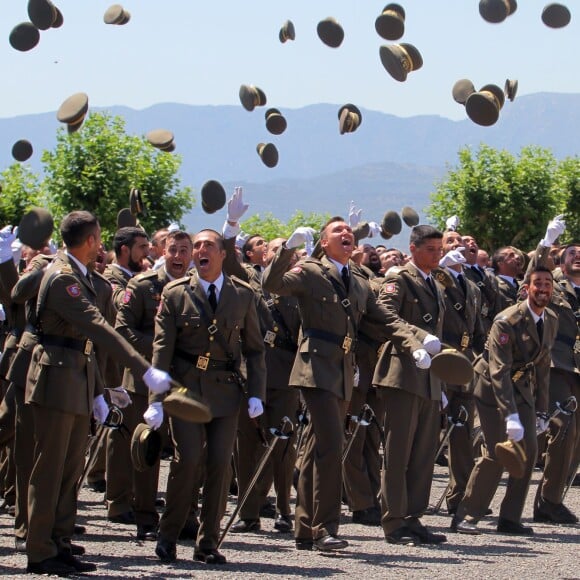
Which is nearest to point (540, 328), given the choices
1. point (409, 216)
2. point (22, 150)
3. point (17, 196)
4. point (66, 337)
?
point (66, 337)

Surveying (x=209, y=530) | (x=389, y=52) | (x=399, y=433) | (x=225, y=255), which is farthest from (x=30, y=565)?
(x=389, y=52)

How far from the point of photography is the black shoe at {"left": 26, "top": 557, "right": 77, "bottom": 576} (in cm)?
822

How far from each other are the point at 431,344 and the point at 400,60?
3.55 meters

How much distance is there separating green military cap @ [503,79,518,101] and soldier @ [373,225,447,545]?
3.00 meters

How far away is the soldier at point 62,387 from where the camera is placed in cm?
823

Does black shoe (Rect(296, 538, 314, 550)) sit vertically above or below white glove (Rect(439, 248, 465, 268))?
below

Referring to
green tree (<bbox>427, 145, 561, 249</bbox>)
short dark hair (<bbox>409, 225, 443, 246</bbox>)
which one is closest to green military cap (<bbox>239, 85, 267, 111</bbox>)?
short dark hair (<bbox>409, 225, 443, 246</bbox>)

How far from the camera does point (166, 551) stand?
8758 mm

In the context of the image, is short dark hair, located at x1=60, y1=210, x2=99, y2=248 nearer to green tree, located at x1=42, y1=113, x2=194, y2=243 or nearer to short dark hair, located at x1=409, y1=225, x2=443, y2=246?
short dark hair, located at x1=409, y1=225, x2=443, y2=246

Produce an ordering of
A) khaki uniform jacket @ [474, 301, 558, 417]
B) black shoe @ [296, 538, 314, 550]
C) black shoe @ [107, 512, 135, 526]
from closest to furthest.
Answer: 1. black shoe @ [296, 538, 314, 550]
2. khaki uniform jacket @ [474, 301, 558, 417]
3. black shoe @ [107, 512, 135, 526]

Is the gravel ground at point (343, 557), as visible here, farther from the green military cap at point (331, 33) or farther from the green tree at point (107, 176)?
the green tree at point (107, 176)

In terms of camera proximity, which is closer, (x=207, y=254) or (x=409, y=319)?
(x=207, y=254)

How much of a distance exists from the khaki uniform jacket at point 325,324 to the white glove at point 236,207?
18.5 inches

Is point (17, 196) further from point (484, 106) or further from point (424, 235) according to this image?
point (424, 235)
